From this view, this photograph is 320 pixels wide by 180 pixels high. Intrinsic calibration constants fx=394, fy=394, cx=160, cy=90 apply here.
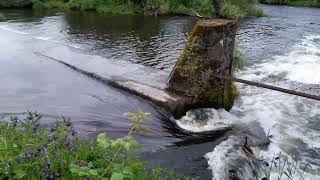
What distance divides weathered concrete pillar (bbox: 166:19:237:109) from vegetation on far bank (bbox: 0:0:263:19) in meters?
20.6

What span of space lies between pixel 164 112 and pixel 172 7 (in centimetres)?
2220

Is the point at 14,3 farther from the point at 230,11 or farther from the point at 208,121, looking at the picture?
→ the point at 208,121

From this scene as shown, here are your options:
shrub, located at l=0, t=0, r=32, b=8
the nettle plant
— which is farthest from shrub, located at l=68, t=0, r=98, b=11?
the nettle plant

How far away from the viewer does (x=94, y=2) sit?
32125 millimetres

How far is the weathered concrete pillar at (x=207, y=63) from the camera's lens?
8.50 metres

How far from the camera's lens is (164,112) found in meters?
8.59

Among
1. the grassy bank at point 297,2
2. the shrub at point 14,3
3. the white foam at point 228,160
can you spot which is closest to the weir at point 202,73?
the white foam at point 228,160

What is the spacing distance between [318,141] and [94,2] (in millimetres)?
26812

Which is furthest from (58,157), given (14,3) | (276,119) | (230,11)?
(14,3)

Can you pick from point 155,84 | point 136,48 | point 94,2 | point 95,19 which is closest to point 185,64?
point 155,84

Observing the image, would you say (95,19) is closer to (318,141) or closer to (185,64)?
(185,64)

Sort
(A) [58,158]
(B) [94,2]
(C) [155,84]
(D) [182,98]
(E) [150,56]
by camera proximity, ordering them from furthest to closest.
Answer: (B) [94,2] < (E) [150,56] < (C) [155,84] < (D) [182,98] < (A) [58,158]

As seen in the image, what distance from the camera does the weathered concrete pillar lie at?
8.50 m

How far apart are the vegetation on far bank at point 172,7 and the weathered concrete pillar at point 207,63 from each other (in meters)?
20.6
